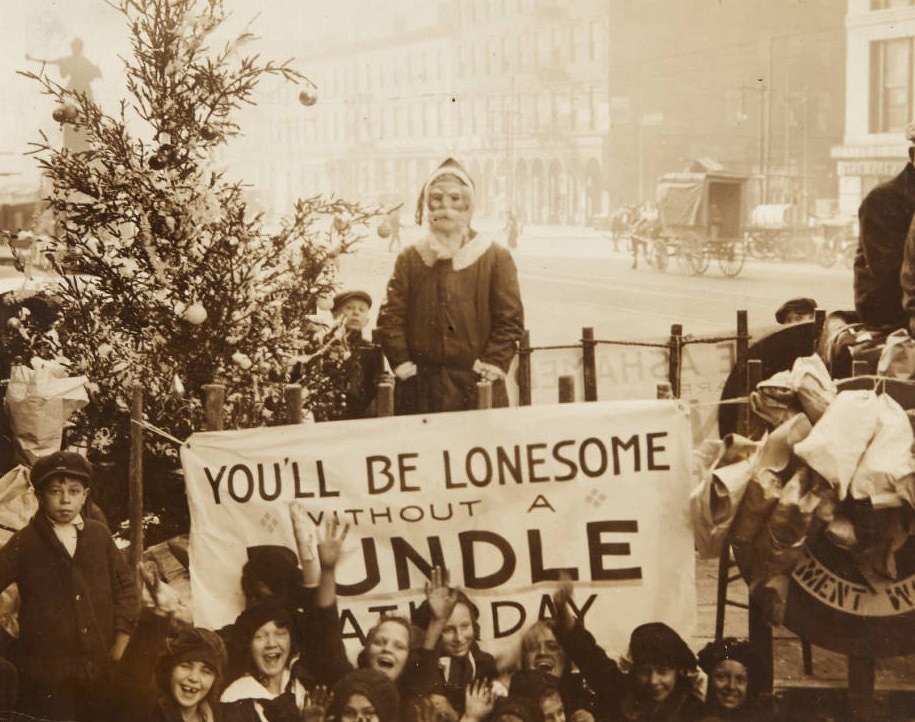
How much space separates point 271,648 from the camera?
16.7 ft

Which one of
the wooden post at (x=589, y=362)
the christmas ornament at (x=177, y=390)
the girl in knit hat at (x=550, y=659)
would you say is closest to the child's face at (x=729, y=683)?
the girl in knit hat at (x=550, y=659)

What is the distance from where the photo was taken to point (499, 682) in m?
5.12

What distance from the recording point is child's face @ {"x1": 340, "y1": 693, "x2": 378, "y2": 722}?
5.02 m

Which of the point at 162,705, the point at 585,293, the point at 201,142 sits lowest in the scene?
the point at 162,705

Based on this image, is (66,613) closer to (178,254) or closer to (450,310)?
(178,254)

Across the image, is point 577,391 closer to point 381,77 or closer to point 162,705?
point 381,77

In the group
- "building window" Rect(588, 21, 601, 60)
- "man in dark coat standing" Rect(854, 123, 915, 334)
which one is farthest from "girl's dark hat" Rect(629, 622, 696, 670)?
"building window" Rect(588, 21, 601, 60)

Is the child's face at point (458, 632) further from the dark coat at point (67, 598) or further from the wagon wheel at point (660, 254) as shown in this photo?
the wagon wheel at point (660, 254)

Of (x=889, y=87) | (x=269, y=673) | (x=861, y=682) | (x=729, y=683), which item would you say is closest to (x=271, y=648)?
(x=269, y=673)

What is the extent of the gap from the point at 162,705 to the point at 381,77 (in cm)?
282

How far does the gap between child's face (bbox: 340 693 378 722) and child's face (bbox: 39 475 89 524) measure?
128 cm

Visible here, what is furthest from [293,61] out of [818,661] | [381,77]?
[818,661]

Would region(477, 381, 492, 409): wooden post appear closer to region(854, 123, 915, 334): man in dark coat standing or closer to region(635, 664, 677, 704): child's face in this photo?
region(635, 664, 677, 704): child's face

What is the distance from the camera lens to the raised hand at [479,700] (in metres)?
5.10
